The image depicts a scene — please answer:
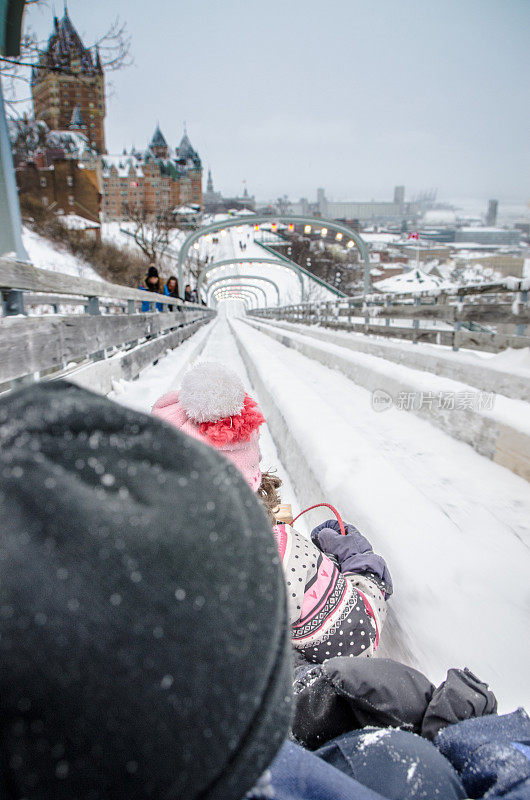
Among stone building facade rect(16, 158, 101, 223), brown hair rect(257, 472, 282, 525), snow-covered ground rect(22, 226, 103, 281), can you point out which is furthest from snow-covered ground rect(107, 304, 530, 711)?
stone building facade rect(16, 158, 101, 223)

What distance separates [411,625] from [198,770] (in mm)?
1092

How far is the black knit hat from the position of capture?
1.15 feet

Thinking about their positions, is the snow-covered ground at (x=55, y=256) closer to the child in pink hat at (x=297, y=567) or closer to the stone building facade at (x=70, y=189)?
the stone building facade at (x=70, y=189)

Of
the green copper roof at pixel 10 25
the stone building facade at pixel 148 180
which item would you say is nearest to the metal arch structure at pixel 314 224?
the green copper roof at pixel 10 25

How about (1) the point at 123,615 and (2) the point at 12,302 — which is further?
(2) the point at 12,302

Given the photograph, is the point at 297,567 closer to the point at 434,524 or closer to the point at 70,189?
the point at 434,524

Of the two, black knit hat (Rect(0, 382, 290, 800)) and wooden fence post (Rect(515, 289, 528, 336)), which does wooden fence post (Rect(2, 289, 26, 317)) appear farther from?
wooden fence post (Rect(515, 289, 528, 336))

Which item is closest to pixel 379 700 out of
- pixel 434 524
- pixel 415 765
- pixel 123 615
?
pixel 415 765

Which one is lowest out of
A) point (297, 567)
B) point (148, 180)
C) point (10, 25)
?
point (297, 567)

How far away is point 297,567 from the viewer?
1.19 meters

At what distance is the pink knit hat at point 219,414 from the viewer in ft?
3.96

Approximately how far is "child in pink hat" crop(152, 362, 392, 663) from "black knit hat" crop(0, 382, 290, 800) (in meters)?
0.73

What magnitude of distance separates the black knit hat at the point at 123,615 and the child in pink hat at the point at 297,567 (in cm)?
73

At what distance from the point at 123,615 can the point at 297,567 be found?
2.92 feet
